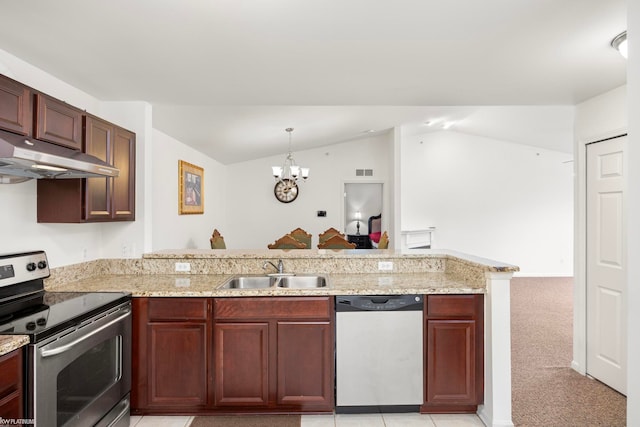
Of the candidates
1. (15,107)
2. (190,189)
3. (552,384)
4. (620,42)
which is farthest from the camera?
(190,189)

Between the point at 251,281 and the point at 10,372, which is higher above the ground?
the point at 251,281

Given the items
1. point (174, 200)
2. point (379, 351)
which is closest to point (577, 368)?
point (379, 351)

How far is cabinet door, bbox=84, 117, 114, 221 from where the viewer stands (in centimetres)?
232

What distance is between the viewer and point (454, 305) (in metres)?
2.41

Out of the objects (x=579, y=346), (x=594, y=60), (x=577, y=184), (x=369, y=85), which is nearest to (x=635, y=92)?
(x=594, y=60)

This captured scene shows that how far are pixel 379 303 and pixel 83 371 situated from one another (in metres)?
1.70

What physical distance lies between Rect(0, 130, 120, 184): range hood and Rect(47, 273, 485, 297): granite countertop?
78 centimetres

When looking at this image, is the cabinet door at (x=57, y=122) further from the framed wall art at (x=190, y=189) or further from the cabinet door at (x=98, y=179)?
the framed wall art at (x=190, y=189)

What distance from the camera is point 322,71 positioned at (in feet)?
8.00

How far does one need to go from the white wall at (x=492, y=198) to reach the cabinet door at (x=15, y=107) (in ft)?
22.9

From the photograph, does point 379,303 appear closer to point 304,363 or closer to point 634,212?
point 304,363

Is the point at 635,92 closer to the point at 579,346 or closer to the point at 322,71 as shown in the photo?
the point at 322,71

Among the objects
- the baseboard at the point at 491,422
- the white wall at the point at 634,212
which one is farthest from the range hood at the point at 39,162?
the baseboard at the point at 491,422

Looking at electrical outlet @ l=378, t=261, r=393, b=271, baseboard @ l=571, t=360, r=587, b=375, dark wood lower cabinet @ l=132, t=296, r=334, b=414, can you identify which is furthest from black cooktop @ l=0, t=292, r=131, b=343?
baseboard @ l=571, t=360, r=587, b=375
